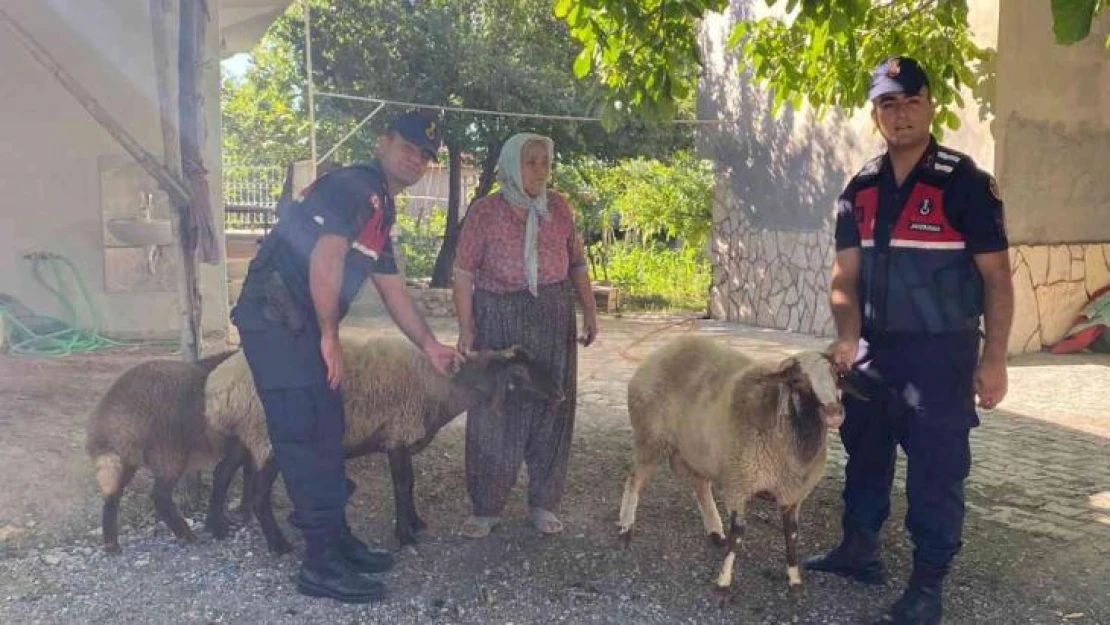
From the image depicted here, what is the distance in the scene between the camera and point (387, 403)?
4.70m

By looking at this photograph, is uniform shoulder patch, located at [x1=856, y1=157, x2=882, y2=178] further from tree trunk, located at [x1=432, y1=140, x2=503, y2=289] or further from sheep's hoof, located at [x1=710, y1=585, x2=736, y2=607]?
tree trunk, located at [x1=432, y1=140, x2=503, y2=289]

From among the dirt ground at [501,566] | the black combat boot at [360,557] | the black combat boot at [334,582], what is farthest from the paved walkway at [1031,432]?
the black combat boot at [334,582]

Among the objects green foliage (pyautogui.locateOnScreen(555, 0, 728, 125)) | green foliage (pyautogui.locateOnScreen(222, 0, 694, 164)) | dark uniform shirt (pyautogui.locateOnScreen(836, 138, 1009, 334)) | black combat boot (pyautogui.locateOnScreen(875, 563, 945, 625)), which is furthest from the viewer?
green foliage (pyautogui.locateOnScreen(222, 0, 694, 164))

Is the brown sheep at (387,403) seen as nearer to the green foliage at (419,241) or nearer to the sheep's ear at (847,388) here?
the sheep's ear at (847,388)

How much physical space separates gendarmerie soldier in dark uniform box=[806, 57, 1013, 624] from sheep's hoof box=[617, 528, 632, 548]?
4.16ft

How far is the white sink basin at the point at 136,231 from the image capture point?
9.83 m

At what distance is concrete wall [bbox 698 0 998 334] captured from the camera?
12406mm

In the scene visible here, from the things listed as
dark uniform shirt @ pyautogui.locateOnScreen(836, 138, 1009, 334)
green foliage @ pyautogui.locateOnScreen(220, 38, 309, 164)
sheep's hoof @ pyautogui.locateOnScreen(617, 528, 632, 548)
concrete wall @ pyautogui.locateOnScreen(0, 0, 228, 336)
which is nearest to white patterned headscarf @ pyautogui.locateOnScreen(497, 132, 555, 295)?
sheep's hoof @ pyautogui.locateOnScreen(617, 528, 632, 548)


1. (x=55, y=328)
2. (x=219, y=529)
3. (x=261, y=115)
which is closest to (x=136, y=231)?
(x=55, y=328)

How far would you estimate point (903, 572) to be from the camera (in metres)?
4.36

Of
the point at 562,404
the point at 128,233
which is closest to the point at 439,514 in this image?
the point at 562,404

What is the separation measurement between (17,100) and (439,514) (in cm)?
717

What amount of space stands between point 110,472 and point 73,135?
21.1 feet

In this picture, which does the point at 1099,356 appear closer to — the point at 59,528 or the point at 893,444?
the point at 893,444
